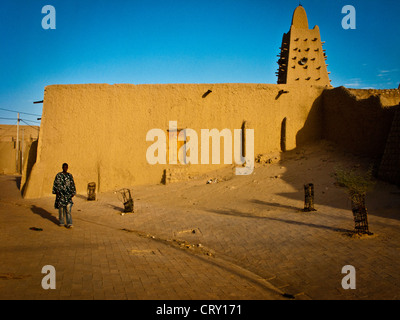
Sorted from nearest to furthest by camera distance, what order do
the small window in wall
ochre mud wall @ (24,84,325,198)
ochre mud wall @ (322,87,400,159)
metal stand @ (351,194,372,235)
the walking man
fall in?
metal stand @ (351,194,372,235), the walking man, ochre mud wall @ (322,87,400,159), ochre mud wall @ (24,84,325,198), the small window in wall

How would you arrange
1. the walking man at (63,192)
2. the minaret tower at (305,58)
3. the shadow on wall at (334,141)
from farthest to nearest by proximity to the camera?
1. the minaret tower at (305,58)
2. the shadow on wall at (334,141)
3. the walking man at (63,192)

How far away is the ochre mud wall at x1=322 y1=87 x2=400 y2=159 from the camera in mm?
13008

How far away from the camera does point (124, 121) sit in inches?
627

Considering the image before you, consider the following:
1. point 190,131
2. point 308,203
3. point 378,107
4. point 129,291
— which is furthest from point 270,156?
point 129,291

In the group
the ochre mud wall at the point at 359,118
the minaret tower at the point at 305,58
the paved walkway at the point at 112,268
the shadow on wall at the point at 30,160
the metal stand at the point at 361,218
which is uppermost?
the minaret tower at the point at 305,58

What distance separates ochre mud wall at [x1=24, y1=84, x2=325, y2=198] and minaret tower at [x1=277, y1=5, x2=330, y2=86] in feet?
27.1

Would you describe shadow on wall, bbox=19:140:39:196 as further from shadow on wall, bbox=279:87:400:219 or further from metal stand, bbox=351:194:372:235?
metal stand, bbox=351:194:372:235

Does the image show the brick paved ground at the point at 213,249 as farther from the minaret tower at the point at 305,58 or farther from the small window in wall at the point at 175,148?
the minaret tower at the point at 305,58

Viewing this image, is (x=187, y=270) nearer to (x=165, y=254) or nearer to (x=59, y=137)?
(x=165, y=254)

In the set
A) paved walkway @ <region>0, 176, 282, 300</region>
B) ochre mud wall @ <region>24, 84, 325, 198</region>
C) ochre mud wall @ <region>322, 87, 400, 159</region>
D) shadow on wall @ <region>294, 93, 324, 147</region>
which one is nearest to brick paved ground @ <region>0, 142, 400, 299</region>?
paved walkway @ <region>0, 176, 282, 300</region>

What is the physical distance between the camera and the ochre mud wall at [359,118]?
1301 centimetres

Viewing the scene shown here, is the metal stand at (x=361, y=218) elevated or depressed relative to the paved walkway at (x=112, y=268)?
elevated

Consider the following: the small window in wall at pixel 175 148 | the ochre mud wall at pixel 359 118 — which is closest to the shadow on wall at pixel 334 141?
the ochre mud wall at pixel 359 118

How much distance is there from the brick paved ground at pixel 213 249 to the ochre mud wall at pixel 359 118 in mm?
3751
